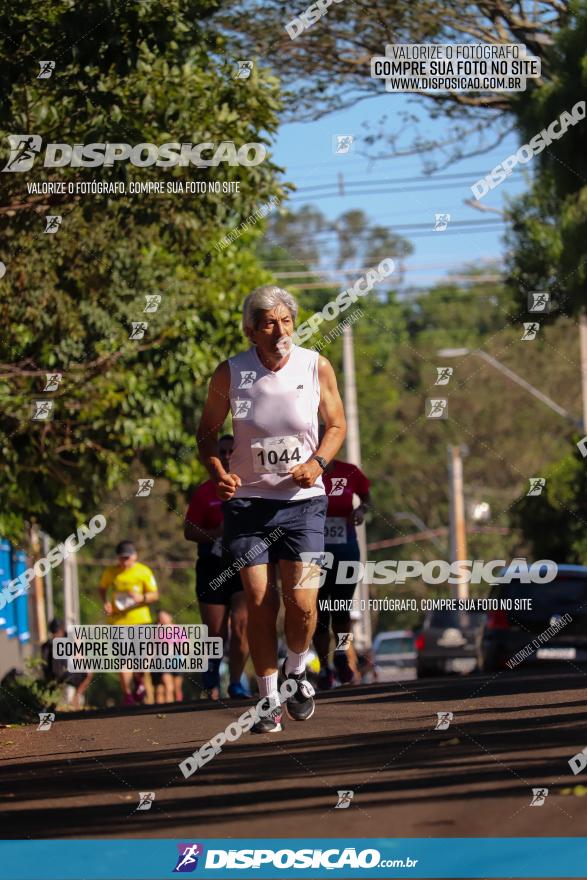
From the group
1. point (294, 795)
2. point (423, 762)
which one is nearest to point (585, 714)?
point (423, 762)

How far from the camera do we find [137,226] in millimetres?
14922

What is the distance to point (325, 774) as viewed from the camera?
664 centimetres

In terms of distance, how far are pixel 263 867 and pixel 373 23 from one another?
14835mm

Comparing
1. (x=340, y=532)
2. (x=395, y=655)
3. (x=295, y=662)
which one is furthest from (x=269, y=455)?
(x=395, y=655)

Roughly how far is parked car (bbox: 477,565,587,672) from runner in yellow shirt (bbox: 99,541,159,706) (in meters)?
3.60

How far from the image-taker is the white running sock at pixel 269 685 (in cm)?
807

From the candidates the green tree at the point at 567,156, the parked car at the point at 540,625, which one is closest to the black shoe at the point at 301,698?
the green tree at the point at 567,156

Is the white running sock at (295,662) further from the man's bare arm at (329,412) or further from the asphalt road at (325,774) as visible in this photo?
the man's bare arm at (329,412)

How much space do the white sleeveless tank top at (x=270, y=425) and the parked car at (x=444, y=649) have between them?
16.9m

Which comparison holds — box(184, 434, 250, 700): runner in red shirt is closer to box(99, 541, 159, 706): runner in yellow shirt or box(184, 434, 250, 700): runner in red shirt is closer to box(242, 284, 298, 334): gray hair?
box(99, 541, 159, 706): runner in yellow shirt

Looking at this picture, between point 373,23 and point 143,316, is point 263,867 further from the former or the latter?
point 373,23

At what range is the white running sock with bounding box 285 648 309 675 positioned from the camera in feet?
26.8

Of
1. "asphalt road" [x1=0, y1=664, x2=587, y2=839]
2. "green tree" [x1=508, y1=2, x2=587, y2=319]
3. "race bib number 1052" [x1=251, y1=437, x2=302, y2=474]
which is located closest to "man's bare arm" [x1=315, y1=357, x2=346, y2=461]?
"race bib number 1052" [x1=251, y1=437, x2=302, y2=474]

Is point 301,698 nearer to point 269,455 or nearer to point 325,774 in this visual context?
point 269,455
